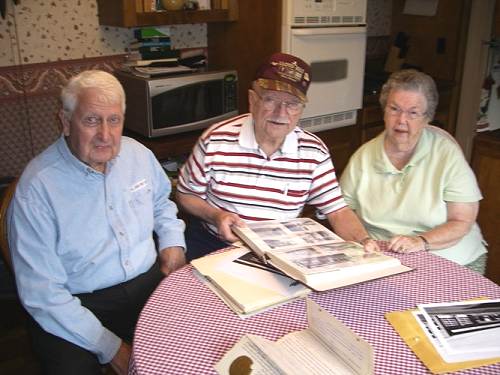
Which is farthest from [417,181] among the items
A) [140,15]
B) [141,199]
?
[140,15]

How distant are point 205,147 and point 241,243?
0.44 meters

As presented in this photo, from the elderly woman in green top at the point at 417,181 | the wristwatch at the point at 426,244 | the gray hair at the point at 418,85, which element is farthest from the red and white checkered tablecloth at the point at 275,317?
the gray hair at the point at 418,85

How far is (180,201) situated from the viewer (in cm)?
189

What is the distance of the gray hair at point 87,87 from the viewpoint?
1.42 meters

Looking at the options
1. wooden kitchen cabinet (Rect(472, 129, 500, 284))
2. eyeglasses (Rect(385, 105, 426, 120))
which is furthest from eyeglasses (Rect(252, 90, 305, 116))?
wooden kitchen cabinet (Rect(472, 129, 500, 284))

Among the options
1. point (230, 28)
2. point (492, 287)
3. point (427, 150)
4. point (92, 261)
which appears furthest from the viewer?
Result: point (230, 28)

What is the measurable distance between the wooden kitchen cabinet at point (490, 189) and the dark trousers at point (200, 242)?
158cm

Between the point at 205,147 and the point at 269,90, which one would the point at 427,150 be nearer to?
the point at 269,90

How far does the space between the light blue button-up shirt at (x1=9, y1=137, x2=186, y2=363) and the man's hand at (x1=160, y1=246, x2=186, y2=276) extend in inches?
3.6

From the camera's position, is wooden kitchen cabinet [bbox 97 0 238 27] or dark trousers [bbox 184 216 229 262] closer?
dark trousers [bbox 184 216 229 262]

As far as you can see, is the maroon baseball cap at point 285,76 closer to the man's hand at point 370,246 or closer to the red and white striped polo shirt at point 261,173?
the red and white striped polo shirt at point 261,173

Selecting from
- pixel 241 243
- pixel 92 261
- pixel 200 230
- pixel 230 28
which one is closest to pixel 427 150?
pixel 241 243

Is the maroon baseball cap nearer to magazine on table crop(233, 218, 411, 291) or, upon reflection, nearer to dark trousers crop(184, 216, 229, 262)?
magazine on table crop(233, 218, 411, 291)

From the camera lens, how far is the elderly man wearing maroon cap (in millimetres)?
1715
